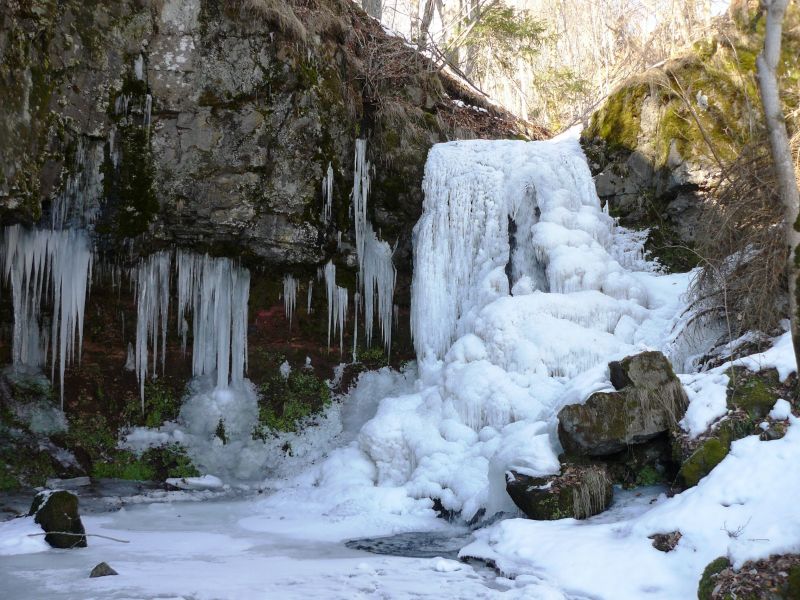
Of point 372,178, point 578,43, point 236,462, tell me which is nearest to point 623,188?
point 372,178

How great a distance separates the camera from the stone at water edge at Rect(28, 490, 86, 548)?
227 inches

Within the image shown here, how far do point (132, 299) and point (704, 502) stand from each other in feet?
28.1

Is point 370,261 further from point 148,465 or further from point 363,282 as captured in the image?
point 148,465

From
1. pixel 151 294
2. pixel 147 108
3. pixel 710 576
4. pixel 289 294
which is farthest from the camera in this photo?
pixel 289 294

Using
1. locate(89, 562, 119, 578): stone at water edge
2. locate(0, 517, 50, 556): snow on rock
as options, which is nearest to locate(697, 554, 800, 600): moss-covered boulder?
locate(89, 562, 119, 578): stone at water edge

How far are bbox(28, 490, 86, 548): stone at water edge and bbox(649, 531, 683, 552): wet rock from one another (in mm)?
4847

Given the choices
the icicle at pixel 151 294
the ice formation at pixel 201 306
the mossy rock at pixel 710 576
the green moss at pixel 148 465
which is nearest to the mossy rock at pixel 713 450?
the mossy rock at pixel 710 576

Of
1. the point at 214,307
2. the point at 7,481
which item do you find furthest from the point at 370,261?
the point at 7,481

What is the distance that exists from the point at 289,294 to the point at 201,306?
1.42 m

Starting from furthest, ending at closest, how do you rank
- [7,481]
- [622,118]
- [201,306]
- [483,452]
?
1. [622,118]
2. [201,306]
3. [7,481]
4. [483,452]

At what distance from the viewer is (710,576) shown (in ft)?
12.9

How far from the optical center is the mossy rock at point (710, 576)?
152 inches

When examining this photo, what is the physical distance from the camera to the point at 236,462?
1033cm

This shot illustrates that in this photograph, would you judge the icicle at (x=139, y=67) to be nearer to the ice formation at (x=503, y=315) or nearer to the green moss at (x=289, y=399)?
the ice formation at (x=503, y=315)
